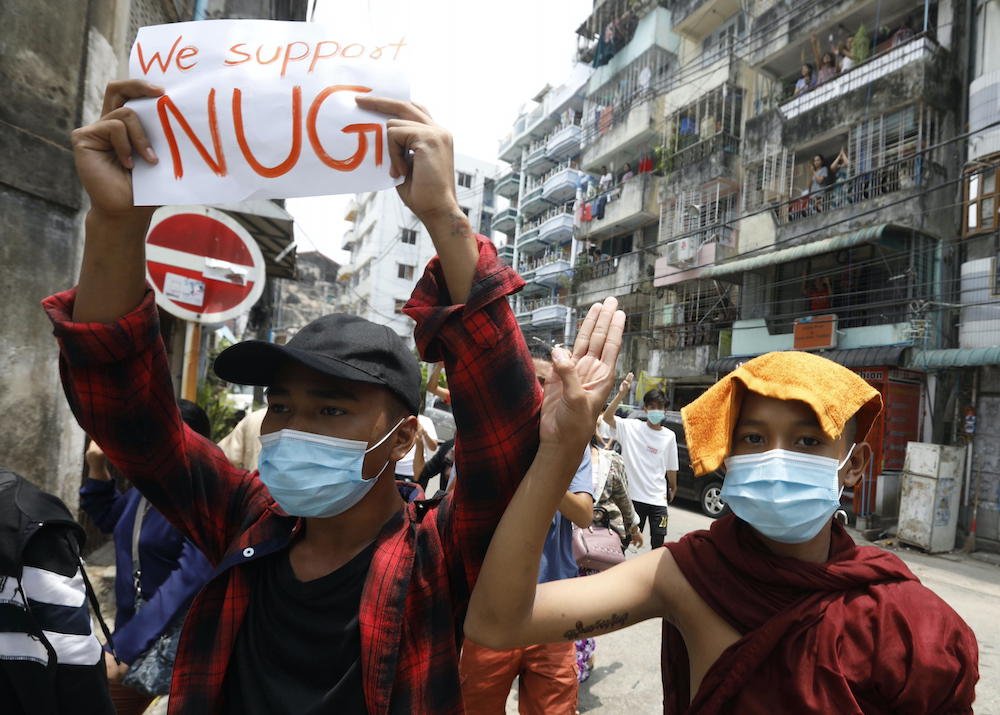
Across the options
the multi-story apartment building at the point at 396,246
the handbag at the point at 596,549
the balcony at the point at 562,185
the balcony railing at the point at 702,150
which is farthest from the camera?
the multi-story apartment building at the point at 396,246

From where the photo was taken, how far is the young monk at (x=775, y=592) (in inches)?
52.0

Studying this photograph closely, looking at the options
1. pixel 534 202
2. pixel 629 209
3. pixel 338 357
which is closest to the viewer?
pixel 338 357

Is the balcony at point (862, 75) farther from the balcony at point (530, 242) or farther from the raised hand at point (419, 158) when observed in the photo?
the balcony at point (530, 242)

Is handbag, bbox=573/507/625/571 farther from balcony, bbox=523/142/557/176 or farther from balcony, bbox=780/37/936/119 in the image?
balcony, bbox=523/142/557/176

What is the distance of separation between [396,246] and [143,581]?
41.9m

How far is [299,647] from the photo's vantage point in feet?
4.22

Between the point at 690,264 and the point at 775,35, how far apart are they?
6.70m

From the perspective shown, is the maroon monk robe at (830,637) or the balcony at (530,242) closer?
the maroon monk robe at (830,637)

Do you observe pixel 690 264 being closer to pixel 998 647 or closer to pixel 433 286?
pixel 998 647

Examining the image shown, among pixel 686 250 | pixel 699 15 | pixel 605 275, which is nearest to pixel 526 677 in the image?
pixel 686 250

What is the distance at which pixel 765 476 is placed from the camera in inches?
60.0

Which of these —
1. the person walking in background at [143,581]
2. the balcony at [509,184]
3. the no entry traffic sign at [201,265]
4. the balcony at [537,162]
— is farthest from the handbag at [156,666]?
the balcony at [509,184]

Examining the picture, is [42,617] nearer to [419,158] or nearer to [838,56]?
[419,158]

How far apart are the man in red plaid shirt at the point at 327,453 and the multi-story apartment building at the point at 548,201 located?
26480 millimetres
